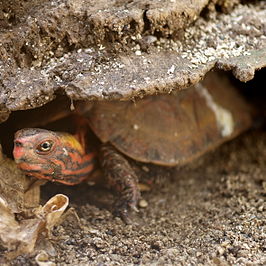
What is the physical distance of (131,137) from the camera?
3195 mm

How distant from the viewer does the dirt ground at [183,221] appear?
2.35 m

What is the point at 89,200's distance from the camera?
120 inches

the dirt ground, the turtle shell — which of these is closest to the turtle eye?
the dirt ground

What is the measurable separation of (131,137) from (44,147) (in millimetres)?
857

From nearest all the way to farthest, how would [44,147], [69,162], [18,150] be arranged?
[18,150] → [44,147] → [69,162]

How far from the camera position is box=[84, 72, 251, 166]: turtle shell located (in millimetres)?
3160

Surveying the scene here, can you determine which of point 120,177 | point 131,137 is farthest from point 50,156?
point 131,137

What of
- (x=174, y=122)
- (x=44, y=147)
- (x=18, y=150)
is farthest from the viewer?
(x=174, y=122)

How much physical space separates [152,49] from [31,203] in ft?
3.87

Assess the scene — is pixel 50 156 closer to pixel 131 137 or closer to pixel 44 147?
pixel 44 147

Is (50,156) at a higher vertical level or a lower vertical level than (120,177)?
higher

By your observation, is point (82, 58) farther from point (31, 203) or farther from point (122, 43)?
point (31, 203)

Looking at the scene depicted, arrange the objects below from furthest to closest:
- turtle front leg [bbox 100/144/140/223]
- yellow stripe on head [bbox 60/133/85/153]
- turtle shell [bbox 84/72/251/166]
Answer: turtle shell [bbox 84/72/251/166], turtle front leg [bbox 100/144/140/223], yellow stripe on head [bbox 60/133/85/153]

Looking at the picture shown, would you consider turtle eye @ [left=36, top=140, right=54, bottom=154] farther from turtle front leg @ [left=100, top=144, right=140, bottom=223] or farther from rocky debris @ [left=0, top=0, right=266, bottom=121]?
turtle front leg @ [left=100, top=144, right=140, bottom=223]
